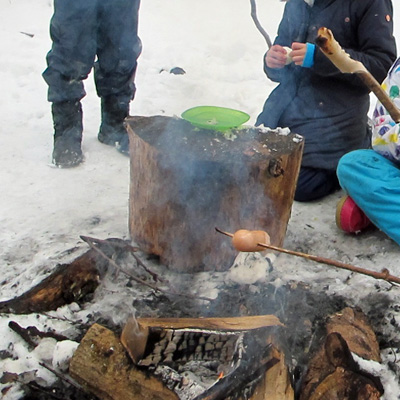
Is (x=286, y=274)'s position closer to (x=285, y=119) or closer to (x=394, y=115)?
(x=394, y=115)

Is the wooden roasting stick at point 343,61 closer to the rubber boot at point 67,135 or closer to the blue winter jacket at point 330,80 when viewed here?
the blue winter jacket at point 330,80

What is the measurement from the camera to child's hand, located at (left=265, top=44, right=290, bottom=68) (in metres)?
3.00

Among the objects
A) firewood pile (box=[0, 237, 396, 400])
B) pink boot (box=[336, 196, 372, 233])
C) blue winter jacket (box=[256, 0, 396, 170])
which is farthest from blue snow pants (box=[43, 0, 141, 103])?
pink boot (box=[336, 196, 372, 233])

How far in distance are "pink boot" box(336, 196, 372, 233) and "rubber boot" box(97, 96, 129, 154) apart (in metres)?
1.73

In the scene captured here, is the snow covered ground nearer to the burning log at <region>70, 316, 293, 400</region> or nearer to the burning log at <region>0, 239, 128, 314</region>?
the burning log at <region>0, 239, 128, 314</region>

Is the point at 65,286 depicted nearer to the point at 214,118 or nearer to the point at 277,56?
the point at 214,118

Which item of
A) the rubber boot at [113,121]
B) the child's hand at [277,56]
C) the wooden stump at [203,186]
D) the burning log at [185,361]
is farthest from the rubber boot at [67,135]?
the burning log at [185,361]

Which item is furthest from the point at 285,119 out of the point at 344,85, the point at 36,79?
the point at 36,79

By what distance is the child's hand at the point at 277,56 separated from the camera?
300cm

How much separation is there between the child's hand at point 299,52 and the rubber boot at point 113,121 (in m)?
1.45

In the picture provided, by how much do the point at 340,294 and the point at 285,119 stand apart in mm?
1546

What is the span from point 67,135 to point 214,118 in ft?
4.97

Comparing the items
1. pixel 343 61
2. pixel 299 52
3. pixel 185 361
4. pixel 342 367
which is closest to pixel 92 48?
pixel 299 52

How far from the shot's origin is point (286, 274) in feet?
7.86
